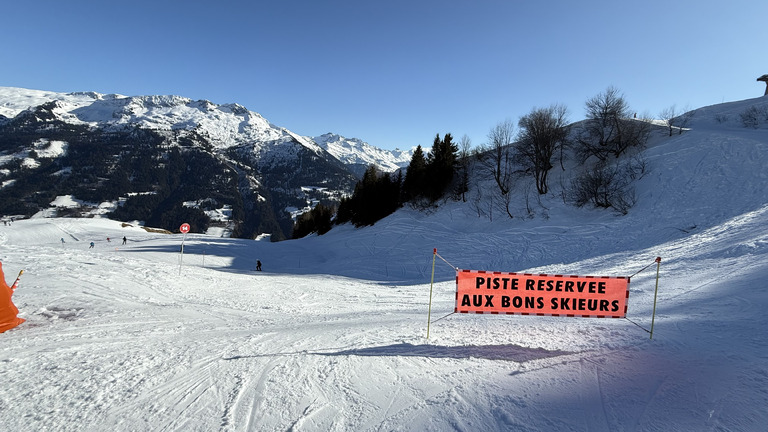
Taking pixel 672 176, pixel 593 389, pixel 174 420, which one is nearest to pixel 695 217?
pixel 672 176

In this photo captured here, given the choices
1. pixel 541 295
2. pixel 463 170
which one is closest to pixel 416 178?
pixel 463 170

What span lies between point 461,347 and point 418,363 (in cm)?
→ 117

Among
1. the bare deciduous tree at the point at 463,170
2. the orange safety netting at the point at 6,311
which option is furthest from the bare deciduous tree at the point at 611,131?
the orange safety netting at the point at 6,311

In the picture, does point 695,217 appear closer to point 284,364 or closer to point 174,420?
point 284,364

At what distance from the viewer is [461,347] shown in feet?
18.9

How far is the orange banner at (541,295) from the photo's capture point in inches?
236

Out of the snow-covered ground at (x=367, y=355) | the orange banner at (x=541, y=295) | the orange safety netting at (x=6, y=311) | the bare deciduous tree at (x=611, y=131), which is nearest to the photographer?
the snow-covered ground at (x=367, y=355)

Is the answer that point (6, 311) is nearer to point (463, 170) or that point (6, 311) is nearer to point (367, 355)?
point (367, 355)

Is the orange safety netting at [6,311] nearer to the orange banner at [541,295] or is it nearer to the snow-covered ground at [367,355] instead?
the snow-covered ground at [367,355]

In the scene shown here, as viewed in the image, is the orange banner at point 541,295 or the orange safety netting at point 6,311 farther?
the orange safety netting at point 6,311

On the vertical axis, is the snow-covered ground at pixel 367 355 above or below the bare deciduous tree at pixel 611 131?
below

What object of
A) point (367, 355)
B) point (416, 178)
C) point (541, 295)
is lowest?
point (367, 355)

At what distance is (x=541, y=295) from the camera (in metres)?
6.09

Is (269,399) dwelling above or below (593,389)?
below
